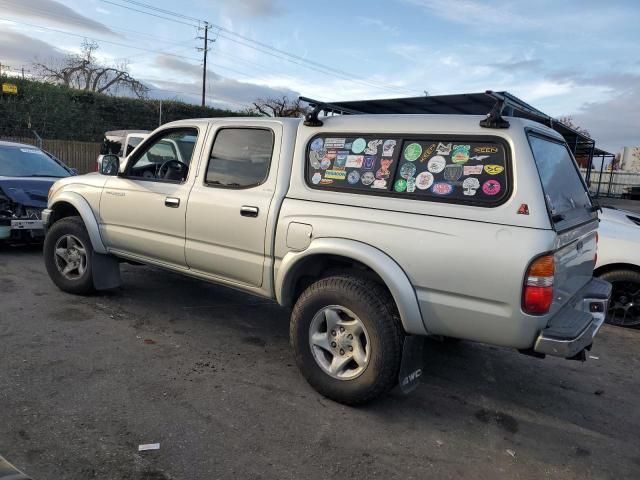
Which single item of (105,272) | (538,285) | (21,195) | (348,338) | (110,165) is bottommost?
(105,272)

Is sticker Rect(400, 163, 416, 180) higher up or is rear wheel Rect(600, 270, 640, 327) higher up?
sticker Rect(400, 163, 416, 180)

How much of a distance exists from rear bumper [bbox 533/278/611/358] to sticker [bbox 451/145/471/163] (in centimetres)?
112

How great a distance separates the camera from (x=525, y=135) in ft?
10.2

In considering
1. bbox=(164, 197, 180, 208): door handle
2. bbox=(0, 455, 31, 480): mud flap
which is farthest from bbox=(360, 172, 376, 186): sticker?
bbox=(0, 455, 31, 480): mud flap

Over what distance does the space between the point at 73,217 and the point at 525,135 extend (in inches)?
179

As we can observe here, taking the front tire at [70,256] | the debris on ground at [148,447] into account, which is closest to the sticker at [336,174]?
the debris on ground at [148,447]

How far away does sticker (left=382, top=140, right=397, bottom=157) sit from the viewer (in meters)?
3.51

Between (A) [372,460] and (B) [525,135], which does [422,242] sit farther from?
(A) [372,460]

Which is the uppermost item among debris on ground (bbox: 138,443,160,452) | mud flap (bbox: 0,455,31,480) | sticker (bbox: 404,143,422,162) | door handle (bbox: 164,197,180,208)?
sticker (bbox: 404,143,422,162)

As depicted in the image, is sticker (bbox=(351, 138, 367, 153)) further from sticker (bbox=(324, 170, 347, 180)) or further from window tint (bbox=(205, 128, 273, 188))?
window tint (bbox=(205, 128, 273, 188))

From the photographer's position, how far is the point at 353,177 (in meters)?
3.65

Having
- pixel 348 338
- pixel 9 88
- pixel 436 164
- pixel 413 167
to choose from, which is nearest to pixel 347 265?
pixel 348 338

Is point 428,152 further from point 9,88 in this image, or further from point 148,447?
point 9,88

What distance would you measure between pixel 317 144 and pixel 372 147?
480 millimetres
